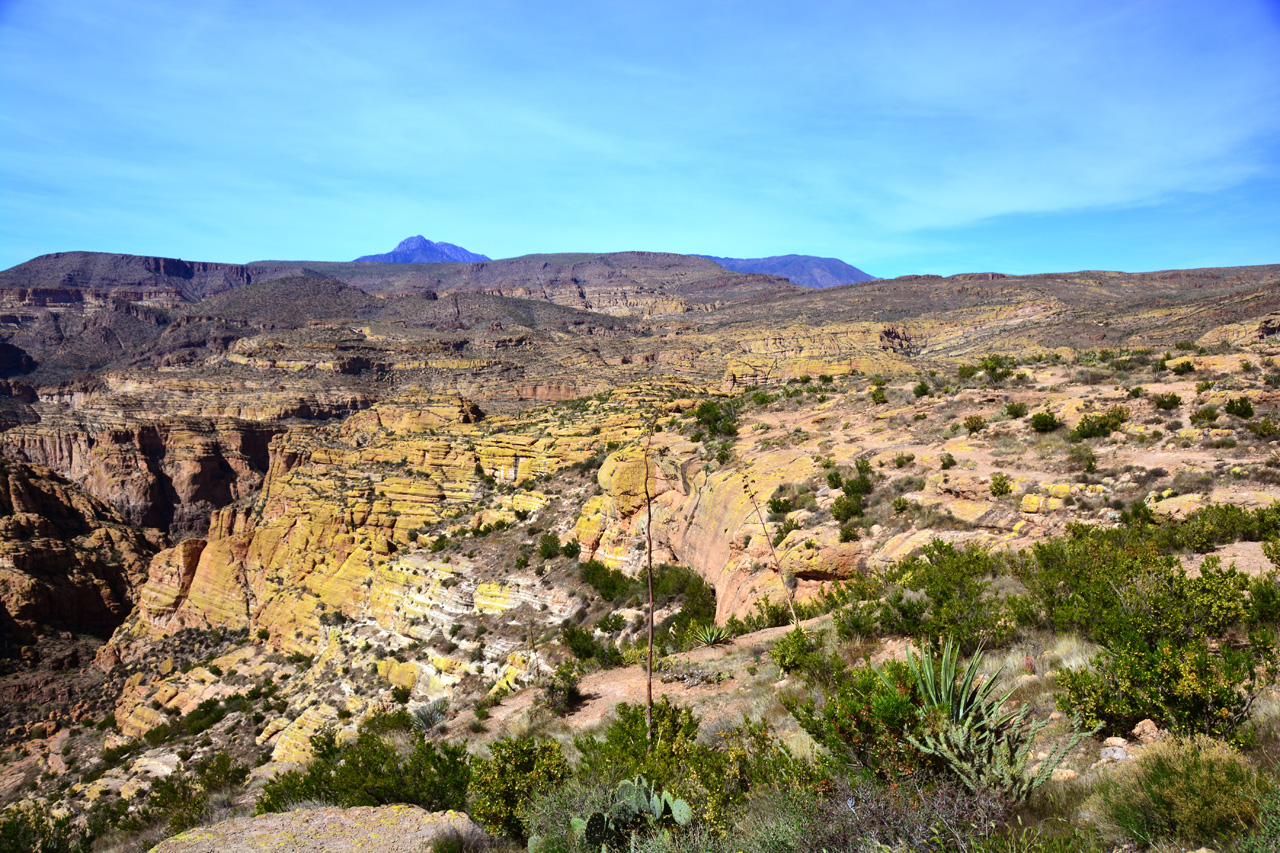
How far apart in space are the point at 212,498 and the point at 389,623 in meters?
65.7

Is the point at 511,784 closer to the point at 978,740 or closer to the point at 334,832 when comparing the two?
the point at 334,832

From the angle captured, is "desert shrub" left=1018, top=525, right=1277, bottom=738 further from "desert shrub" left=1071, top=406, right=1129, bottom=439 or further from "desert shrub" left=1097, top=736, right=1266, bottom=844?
"desert shrub" left=1071, top=406, right=1129, bottom=439

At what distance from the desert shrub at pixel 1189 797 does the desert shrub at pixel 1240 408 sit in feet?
40.5

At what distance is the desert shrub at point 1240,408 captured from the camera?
39.1 ft

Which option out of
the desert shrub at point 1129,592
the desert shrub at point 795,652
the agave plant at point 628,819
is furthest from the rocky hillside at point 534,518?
the agave plant at point 628,819

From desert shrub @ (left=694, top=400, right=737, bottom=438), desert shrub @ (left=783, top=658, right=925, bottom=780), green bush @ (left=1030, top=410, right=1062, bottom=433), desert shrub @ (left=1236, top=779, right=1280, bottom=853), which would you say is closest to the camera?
desert shrub @ (left=1236, top=779, right=1280, bottom=853)

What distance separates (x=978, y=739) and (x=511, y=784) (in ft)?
12.9

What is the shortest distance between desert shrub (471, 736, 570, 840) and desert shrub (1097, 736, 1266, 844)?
4216 mm

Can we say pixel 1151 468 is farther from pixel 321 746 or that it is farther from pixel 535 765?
pixel 321 746

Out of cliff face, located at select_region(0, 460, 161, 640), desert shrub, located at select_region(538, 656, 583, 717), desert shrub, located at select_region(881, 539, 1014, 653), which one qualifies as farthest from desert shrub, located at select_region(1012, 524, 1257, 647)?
cliff face, located at select_region(0, 460, 161, 640)

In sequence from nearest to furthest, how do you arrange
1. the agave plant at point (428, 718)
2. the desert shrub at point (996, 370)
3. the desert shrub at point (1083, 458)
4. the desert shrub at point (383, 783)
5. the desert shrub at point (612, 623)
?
the desert shrub at point (383, 783)
the desert shrub at point (1083, 458)
the agave plant at point (428, 718)
the desert shrub at point (612, 623)
the desert shrub at point (996, 370)

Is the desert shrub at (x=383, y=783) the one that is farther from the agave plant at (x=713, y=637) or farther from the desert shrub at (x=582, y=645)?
the desert shrub at (x=582, y=645)

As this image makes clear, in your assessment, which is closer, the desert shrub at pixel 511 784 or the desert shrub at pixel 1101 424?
the desert shrub at pixel 511 784

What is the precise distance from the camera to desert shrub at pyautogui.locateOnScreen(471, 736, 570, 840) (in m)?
5.16
